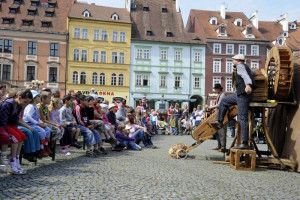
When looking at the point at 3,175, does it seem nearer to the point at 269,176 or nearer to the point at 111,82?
the point at 269,176

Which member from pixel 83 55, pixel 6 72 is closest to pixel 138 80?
pixel 83 55

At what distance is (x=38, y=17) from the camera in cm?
4225

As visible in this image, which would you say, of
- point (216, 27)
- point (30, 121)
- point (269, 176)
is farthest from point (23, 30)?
point (269, 176)

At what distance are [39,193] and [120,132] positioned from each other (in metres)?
6.73

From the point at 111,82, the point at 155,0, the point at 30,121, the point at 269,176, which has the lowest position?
the point at 269,176

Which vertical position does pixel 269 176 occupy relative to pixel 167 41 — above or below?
below

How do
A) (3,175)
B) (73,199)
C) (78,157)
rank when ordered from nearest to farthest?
(73,199), (3,175), (78,157)

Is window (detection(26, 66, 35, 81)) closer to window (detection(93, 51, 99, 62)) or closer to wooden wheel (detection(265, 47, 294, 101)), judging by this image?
window (detection(93, 51, 99, 62))

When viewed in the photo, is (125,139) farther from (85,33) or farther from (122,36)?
(122,36)

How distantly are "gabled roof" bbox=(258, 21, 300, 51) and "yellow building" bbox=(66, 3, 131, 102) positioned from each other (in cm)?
2212

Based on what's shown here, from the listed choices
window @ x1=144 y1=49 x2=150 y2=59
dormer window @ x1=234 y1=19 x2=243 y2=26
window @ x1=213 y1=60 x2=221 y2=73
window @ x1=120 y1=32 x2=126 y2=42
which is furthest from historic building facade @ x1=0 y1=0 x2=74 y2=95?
dormer window @ x1=234 y1=19 x2=243 y2=26

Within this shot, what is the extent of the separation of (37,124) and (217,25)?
45.0 metres

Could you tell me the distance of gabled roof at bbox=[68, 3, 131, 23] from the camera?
42.7m

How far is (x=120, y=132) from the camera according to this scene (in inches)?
446
